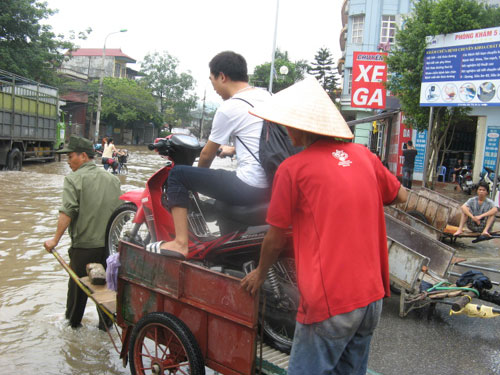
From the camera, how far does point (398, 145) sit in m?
22.6

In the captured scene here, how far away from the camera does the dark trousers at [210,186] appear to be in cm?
301

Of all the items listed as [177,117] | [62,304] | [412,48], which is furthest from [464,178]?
[177,117]

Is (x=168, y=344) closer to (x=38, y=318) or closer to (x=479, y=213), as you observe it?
(x=38, y=318)

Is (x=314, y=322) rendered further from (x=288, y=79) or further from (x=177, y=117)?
(x=177, y=117)

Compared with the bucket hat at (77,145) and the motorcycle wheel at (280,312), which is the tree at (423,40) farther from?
the motorcycle wheel at (280,312)

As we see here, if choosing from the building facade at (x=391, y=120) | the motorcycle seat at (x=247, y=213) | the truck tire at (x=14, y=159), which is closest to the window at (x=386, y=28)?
the building facade at (x=391, y=120)

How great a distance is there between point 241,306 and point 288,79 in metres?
54.5

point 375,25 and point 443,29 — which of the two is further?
point 375,25

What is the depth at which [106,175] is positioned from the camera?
175 inches

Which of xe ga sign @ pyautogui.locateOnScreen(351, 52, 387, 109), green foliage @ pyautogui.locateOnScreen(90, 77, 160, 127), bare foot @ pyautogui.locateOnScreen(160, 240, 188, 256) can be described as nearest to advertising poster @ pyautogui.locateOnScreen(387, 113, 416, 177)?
xe ga sign @ pyautogui.locateOnScreen(351, 52, 387, 109)

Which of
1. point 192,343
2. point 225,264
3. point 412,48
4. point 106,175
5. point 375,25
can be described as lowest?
point 192,343

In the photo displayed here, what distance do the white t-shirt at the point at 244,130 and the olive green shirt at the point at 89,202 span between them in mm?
1712

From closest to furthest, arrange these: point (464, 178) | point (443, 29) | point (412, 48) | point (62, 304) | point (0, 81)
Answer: point (62, 304)
point (443, 29)
point (412, 48)
point (0, 81)
point (464, 178)

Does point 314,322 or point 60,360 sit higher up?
point 314,322
